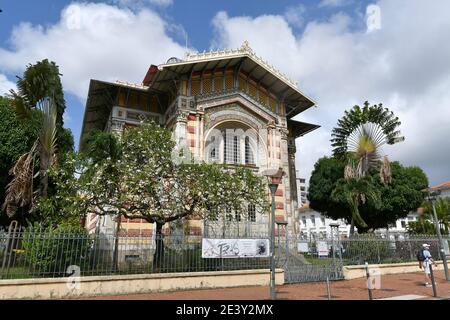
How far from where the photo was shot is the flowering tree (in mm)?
14297

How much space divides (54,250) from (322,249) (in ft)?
34.0

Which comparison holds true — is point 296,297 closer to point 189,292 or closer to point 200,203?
point 189,292

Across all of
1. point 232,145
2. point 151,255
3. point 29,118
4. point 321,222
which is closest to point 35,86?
point 29,118

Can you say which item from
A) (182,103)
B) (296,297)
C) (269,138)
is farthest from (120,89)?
(296,297)

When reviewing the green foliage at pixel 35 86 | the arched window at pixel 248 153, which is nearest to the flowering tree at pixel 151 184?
the green foliage at pixel 35 86

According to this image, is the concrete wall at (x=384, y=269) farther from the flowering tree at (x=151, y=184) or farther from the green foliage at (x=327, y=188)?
the green foliage at (x=327, y=188)

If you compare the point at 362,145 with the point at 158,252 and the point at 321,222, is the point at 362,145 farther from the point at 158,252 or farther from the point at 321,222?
the point at 321,222

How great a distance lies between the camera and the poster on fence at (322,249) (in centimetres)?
1441

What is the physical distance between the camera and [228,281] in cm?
1339

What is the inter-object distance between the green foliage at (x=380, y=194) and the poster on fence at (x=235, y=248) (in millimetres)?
15180

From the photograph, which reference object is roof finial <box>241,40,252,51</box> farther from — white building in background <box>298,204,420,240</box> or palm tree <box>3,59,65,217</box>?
white building in background <box>298,204,420,240</box>

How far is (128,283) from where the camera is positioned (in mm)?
11633

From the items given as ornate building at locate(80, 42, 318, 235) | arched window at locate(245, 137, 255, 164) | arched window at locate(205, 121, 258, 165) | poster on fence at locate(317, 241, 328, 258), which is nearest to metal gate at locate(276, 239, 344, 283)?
poster on fence at locate(317, 241, 328, 258)

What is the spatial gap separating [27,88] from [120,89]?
800 centimetres
